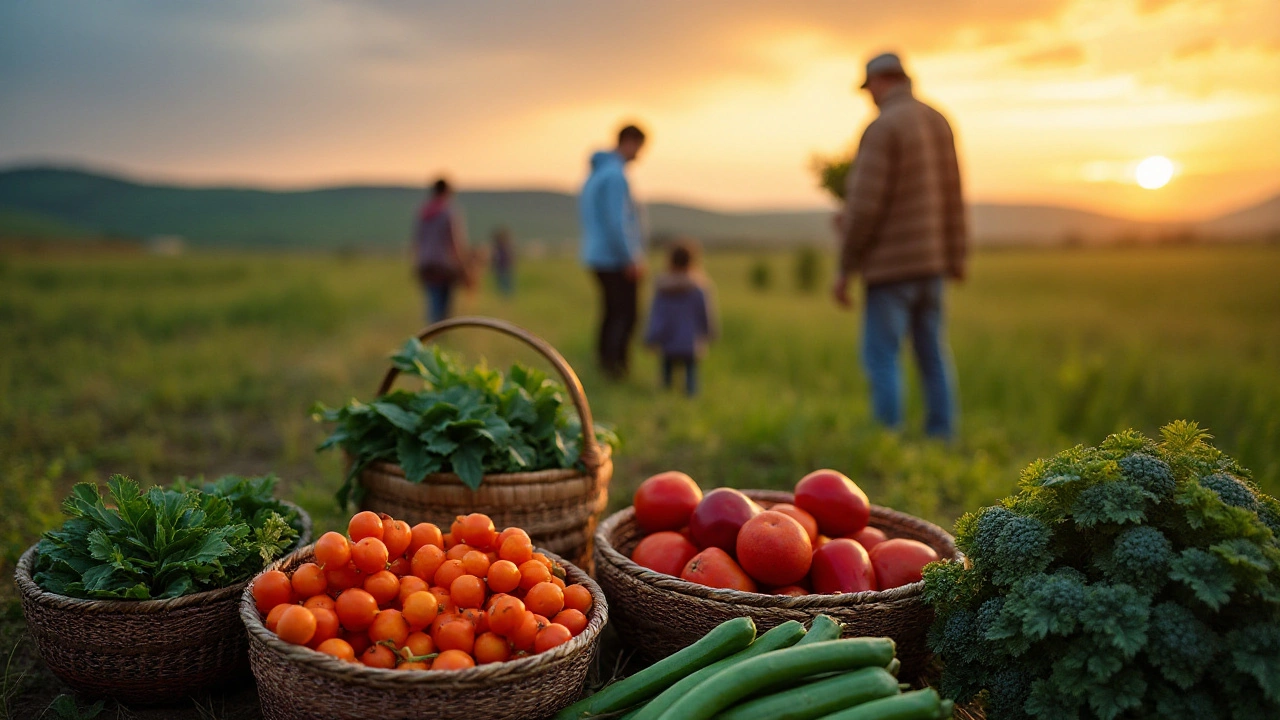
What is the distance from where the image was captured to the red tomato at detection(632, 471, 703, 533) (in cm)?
326

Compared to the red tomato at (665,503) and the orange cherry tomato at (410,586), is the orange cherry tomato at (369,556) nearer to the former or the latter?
the orange cherry tomato at (410,586)

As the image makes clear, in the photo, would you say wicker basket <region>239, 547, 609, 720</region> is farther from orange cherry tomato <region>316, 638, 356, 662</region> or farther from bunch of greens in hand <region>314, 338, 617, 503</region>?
bunch of greens in hand <region>314, 338, 617, 503</region>

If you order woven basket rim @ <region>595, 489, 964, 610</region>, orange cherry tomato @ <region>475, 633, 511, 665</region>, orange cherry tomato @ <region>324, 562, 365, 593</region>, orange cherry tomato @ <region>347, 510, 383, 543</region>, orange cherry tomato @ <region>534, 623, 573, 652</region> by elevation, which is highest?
orange cherry tomato @ <region>347, 510, 383, 543</region>

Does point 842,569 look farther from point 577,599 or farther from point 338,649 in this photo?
point 338,649

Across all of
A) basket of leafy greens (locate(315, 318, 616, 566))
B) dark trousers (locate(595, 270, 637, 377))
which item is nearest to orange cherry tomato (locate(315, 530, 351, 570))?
basket of leafy greens (locate(315, 318, 616, 566))

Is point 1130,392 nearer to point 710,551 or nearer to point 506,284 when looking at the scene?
point 710,551

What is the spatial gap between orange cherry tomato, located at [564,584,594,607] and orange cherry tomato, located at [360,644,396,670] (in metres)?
0.55

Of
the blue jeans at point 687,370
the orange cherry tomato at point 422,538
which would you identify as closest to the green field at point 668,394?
the blue jeans at point 687,370

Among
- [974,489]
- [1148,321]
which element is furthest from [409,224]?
[974,489]

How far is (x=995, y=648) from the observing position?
2307 millimetres

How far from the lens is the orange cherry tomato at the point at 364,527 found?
2520mm

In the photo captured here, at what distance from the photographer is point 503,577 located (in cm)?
248

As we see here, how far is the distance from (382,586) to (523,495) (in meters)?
0.82

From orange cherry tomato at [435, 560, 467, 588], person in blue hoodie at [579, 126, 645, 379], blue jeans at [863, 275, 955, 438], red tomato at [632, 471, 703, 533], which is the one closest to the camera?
orange cherry tomato at [435, 560, 467, 588]
